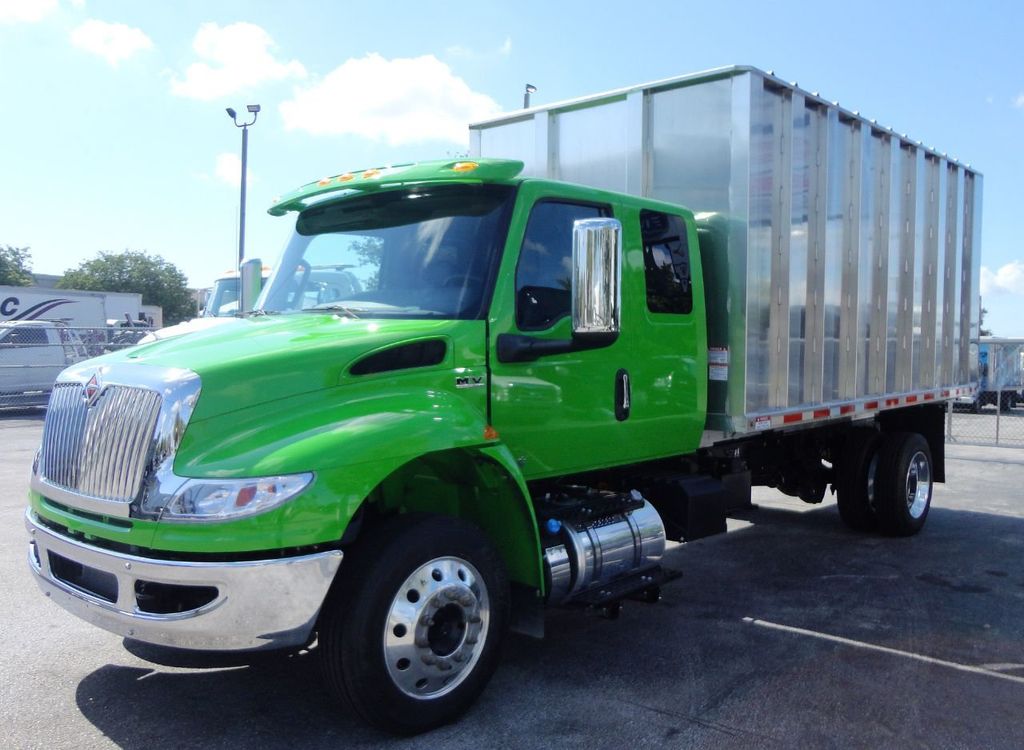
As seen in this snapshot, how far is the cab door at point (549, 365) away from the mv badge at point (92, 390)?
5.85 ft

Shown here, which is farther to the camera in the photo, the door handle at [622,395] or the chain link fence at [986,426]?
the chain link fence at [986,426]

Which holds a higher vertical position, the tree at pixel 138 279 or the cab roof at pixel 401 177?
the tree at pixel 138 279

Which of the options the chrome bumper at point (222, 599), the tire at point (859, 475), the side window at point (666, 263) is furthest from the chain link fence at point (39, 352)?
the chrome bumper at point (222, 599)

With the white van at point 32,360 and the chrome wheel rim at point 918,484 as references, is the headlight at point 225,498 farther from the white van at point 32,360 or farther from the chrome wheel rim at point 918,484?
the white van at point 32,360

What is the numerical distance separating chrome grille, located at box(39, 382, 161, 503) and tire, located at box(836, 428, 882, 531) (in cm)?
660

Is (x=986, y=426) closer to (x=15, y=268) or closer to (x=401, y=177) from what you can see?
(x=401, y=177)

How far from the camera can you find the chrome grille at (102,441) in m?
3.59

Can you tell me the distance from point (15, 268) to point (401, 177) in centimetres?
6630

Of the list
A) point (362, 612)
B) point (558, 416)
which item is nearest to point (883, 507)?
point (558, 416)

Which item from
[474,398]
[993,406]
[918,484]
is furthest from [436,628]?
[993,406]

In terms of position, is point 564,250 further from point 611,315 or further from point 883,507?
point 883,507

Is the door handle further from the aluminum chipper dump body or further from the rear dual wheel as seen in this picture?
the rear dual wheel

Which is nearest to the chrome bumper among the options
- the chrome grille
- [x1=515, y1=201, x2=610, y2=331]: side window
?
the chrome grille

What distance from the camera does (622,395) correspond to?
516cm
